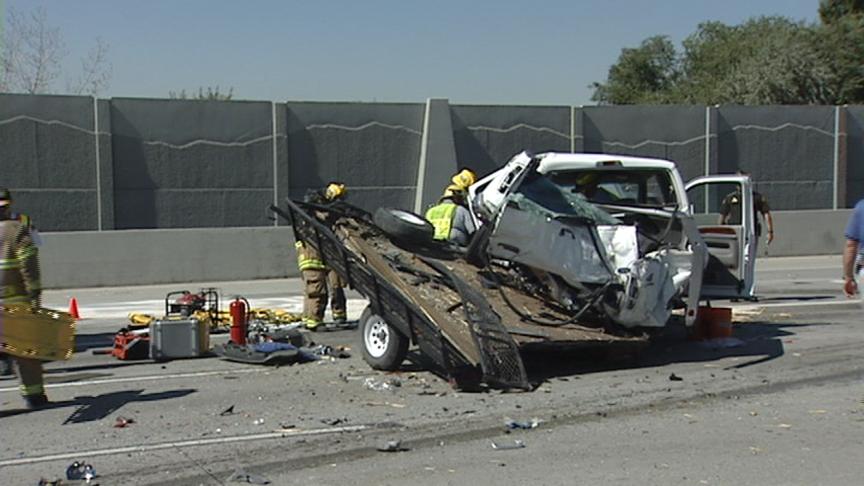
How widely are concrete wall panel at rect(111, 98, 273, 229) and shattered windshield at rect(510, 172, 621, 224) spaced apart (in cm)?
1271

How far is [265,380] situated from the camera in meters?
9.32

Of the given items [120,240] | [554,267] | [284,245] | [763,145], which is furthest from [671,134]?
[554,267]

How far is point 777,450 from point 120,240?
1445cm

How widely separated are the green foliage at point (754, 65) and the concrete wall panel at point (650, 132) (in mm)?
25451

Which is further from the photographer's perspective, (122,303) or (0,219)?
(122,303)

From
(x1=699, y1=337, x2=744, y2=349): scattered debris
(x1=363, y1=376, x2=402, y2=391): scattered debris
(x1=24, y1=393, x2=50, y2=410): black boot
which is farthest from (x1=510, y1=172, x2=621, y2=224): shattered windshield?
(x1=24, y1=393, x2=50, y2=410): black boot

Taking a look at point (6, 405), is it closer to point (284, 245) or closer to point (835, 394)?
point (835, 394)

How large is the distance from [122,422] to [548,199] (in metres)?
4.33

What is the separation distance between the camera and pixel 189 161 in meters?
21.0

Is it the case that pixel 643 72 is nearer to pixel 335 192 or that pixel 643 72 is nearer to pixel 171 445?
pixel 335 192

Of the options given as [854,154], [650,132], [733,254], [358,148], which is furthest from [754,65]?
[733,254]

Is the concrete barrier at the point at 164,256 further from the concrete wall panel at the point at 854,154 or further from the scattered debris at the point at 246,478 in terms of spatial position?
the concrete wall panel at the point at 854,154

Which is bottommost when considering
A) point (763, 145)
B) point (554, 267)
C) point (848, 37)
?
point (554, 267)

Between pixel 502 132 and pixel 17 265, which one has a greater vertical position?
pixel 502 132
